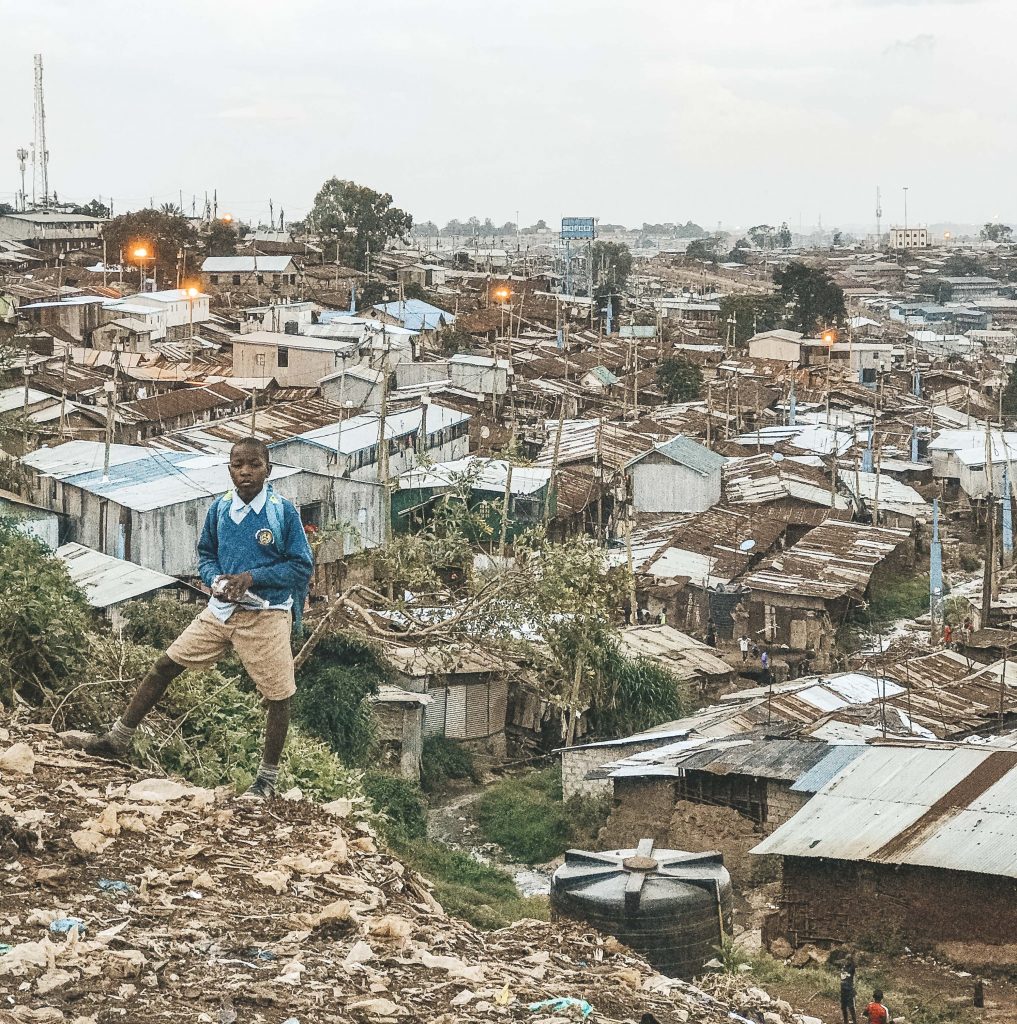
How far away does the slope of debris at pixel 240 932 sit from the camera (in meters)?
3.27

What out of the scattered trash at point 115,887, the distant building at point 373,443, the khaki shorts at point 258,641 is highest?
the khaki shorts at point 258,641

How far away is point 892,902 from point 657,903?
3194 millimetres

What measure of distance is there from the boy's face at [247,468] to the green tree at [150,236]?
40.2 m

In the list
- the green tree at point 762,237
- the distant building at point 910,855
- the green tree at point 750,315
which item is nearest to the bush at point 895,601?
the distant building at point 910,855

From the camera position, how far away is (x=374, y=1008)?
330 cm

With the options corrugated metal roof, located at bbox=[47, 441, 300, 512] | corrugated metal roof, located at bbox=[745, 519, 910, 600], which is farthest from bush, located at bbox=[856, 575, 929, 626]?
corrugated metal roof, located at bbox=[47, 441, 300, 512]

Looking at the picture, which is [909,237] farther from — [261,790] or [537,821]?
[261,790]

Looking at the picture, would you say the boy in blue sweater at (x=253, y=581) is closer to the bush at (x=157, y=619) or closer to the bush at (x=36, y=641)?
the bush at (x=36, y=641)

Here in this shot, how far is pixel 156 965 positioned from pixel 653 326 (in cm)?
4516

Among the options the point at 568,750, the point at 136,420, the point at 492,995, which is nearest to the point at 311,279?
the point at 136,420

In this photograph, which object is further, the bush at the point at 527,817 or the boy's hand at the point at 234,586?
the bush at the point at 527,817

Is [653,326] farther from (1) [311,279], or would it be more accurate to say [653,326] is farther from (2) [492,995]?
(2) [492,995]

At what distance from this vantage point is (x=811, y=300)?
46.2m

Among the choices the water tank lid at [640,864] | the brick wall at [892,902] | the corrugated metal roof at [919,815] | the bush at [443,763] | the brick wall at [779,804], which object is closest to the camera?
the water tank lid at [640,864]
